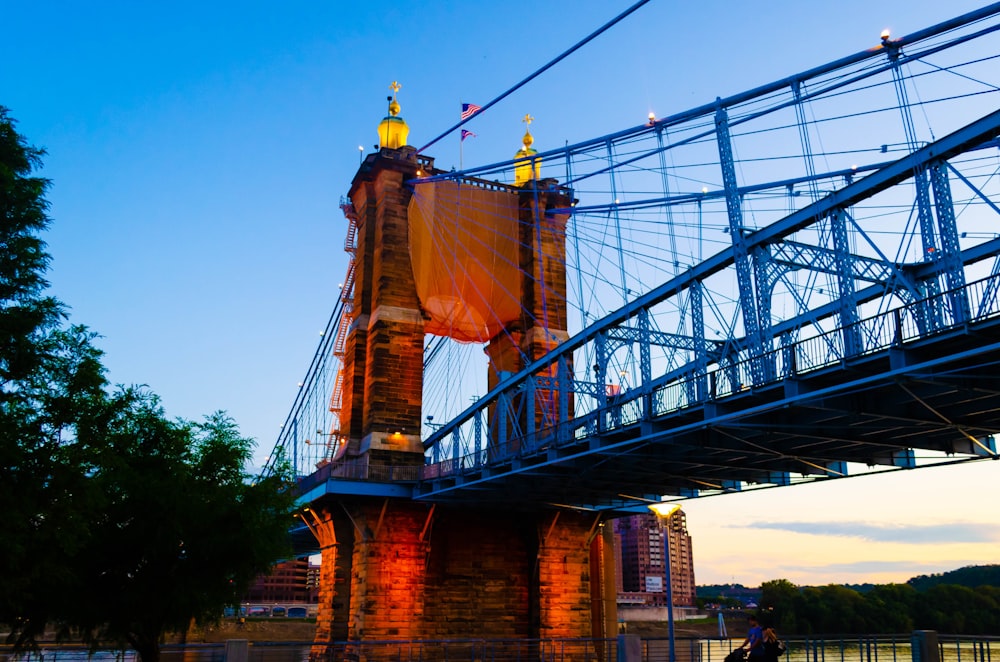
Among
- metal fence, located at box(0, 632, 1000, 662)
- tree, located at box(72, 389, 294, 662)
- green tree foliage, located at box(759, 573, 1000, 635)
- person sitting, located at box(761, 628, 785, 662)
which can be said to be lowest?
green tree foliage, located at box(759, 573, 1000, 635)

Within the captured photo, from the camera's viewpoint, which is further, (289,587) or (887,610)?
(289,587)

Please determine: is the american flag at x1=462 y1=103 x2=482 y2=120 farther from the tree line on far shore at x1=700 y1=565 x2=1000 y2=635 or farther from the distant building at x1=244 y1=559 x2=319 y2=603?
the distant building at x1=244 y1=559 x2=319 y2=603

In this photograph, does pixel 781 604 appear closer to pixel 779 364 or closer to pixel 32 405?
pixel 779 364

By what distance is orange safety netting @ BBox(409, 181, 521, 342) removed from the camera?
139ft

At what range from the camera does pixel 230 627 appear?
9050cm

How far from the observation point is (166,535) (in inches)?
798

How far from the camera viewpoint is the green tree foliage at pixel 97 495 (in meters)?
15.1

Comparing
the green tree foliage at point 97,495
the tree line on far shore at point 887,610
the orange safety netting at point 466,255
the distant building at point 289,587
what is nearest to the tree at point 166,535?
the green tree foliage at point 97,495

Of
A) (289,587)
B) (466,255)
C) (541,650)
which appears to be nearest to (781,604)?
(466,255)

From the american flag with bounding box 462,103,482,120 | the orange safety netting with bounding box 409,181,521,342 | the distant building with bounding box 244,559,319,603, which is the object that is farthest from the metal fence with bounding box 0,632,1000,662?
the distant building with bounding box 244,559,319,603

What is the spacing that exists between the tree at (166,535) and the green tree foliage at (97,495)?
1.3 inches

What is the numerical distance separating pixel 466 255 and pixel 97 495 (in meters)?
29.5

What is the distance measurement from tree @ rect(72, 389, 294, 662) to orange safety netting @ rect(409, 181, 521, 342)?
20666 millimetres

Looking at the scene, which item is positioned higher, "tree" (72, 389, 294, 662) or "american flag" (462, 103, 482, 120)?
"american flag" (462, 103, 482, 120)
